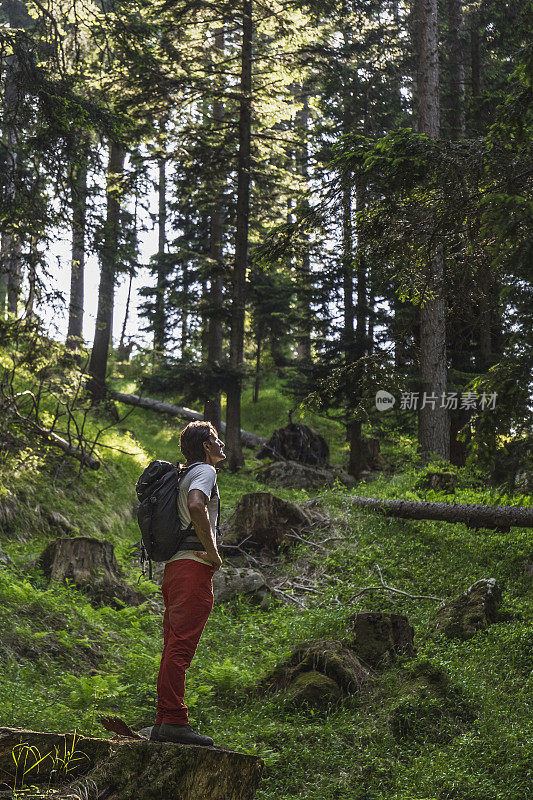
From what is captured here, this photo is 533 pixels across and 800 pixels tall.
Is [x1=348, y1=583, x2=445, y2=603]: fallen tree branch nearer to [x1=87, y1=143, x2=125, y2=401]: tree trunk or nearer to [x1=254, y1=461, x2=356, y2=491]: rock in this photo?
[x1=254, y1=461, x2=356, y2=491]: rock

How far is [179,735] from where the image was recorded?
4.32m

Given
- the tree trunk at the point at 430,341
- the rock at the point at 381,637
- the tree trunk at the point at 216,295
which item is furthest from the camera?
the tree trunk at the point at 216,295

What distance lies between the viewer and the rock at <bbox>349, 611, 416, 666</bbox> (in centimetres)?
676

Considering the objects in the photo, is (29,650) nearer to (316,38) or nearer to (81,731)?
(81,731)

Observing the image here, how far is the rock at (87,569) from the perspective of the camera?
26.8ft

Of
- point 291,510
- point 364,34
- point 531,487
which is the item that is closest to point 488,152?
point 531,487

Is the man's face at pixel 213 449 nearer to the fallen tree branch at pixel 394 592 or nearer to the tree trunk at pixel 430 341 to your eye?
the fallen tree branch at pixel 394 592

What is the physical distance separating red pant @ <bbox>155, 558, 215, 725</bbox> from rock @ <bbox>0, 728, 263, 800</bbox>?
0.63 metres

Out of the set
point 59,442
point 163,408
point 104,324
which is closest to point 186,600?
point 59,442

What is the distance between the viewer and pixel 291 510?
11.7m

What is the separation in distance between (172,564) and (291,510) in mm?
7212

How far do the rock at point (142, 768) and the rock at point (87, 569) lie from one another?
4445mm

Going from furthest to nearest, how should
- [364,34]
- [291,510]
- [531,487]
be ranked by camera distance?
1. [364,34]
2. [291,510]
3. [531,487]

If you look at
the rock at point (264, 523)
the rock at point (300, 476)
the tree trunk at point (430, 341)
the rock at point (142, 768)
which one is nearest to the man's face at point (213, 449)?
the rock at point (142, 768)
